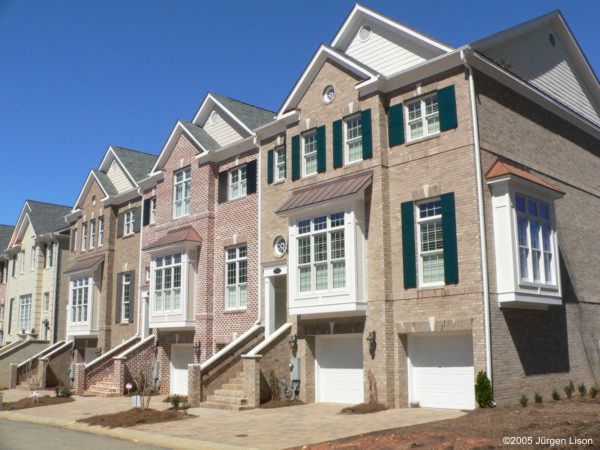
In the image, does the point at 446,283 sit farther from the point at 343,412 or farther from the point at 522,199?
the point at 343,412

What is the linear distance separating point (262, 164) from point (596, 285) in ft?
41.1

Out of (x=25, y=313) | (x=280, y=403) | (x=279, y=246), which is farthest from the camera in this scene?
(x=25, y=313)

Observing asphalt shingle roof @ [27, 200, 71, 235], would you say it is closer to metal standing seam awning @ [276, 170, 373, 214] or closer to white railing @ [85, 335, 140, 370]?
white railing @ [85, 335, 140, 370]

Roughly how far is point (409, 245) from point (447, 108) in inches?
160

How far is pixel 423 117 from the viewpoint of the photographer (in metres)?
19.6

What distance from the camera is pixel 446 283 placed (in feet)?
59.2

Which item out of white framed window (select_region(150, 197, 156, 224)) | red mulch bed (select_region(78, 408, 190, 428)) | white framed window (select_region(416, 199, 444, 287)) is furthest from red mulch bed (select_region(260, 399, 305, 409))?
white framed window (select_region(150, 197, 156, 224))

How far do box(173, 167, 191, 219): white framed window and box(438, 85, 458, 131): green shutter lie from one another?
13.1 m

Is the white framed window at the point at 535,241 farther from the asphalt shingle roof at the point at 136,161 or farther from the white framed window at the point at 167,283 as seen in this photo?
the asphalt shingle roof at the point at 136,161

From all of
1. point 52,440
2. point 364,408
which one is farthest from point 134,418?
point 364,408

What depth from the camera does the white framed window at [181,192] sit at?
28609 mm

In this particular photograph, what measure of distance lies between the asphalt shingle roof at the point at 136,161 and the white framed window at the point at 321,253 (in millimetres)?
15618

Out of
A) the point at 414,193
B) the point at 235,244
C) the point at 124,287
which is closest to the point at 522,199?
the point at 414,193

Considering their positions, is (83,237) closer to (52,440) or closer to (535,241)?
(52,440)
